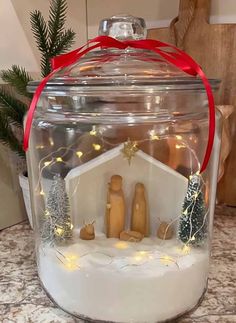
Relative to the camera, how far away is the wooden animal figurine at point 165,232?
1.54 feet

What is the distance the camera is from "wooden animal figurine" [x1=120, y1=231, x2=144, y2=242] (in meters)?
0.46

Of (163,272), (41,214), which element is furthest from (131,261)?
(41,214)

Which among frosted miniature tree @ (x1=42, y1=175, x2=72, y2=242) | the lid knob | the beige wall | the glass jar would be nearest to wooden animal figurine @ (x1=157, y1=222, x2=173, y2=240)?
the glass jar

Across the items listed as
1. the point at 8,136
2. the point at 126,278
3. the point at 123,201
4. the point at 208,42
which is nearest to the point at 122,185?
the point at 123,201

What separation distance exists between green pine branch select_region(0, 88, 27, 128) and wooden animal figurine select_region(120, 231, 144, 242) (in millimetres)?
288

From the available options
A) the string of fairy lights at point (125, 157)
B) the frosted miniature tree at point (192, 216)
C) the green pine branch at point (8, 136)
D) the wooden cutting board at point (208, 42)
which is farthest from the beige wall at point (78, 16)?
the frosted miniature tree at point (192, 216)

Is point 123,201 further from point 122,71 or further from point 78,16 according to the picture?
point 78,16

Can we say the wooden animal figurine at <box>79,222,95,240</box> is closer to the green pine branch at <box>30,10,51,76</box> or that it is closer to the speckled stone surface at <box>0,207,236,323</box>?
the speckled stone surface at <box>0,207,236,323</box>

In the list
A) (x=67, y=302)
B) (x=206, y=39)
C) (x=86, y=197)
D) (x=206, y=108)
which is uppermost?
(x=206, y=39)

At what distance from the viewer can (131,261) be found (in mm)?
428

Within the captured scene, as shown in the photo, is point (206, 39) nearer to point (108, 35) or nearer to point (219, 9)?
point (219, 9)

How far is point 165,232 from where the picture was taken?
0.47 meters

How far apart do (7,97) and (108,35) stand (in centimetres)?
24

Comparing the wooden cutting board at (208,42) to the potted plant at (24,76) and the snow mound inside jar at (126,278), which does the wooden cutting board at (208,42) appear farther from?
the snow mound inside jar at (126,278)
